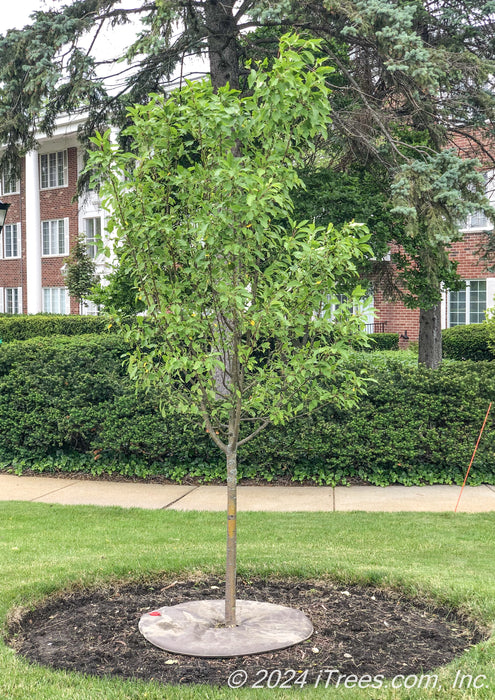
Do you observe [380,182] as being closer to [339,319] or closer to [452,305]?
[339,319]

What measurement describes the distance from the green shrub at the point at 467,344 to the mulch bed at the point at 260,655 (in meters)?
14.0

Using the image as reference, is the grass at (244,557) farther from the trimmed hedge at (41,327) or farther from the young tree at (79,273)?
the young tree at (79,273)

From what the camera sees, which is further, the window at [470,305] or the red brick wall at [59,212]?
the red brick wall at [59,212]

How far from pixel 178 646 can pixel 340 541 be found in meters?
2.40

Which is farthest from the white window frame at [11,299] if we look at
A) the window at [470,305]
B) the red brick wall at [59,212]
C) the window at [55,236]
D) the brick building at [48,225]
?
the window at [470,305]

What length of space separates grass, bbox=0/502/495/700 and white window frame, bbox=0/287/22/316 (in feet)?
85.5

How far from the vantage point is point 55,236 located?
31.0 meters

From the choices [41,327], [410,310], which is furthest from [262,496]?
[41,327]

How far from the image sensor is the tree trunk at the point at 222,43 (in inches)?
389

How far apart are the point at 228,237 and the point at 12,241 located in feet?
102

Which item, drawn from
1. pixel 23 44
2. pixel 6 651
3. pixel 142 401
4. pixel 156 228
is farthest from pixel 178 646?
pixel 23 44

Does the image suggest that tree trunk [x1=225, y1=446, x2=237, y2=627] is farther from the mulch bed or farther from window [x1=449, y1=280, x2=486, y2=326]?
window [x1=449, y1=280, x2=486, y2=326]

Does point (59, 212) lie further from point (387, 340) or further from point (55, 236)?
point (387, 340)

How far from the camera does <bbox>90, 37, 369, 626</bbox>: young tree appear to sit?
3.65m
